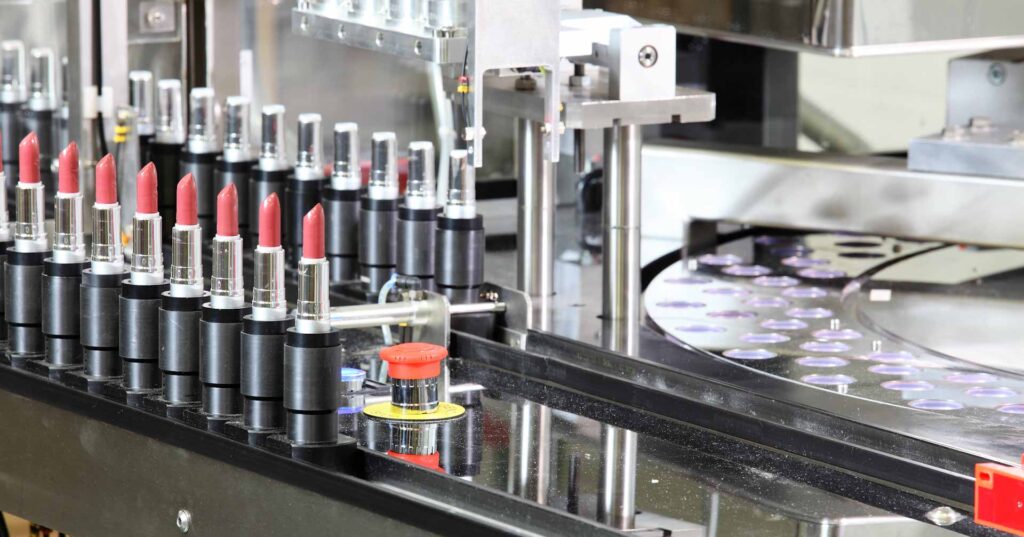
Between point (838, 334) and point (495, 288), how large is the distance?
0.37 m

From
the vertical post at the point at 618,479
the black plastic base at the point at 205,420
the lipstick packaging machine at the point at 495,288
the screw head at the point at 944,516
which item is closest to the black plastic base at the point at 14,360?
the lipstick packaging machine at the point at 495,288

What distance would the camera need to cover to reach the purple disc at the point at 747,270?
2.21 metres

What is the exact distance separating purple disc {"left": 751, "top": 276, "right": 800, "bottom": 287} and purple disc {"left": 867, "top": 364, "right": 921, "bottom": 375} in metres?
0.37

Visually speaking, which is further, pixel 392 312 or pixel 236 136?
pixel 236 136

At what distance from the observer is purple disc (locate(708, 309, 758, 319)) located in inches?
78.6

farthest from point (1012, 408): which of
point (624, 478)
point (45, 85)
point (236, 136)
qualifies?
point (45, 85)

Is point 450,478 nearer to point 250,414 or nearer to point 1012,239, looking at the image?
point 250,414

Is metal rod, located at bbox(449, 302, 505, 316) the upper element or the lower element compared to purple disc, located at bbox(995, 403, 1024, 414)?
upper

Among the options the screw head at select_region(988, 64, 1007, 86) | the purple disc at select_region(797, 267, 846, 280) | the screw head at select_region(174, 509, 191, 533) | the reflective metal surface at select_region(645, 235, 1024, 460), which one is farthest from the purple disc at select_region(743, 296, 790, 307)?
the screw head at select_region(174, 509, 191, 533)

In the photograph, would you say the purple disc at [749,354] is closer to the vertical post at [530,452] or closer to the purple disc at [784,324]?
the purple disc at [784,324]

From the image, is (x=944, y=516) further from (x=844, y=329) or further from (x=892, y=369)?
(x=844, y=329)

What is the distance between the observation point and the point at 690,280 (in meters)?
2.18

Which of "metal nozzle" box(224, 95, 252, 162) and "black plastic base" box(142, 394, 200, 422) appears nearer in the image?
"black plastic base" box(142, 394, 200, 422)

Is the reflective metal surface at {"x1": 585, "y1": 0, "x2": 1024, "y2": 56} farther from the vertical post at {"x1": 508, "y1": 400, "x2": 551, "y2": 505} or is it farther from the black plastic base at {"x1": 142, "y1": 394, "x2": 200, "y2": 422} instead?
the black plastic base at {"x1": 142, "y1": 394, "x2": 200, "y2": 422}
